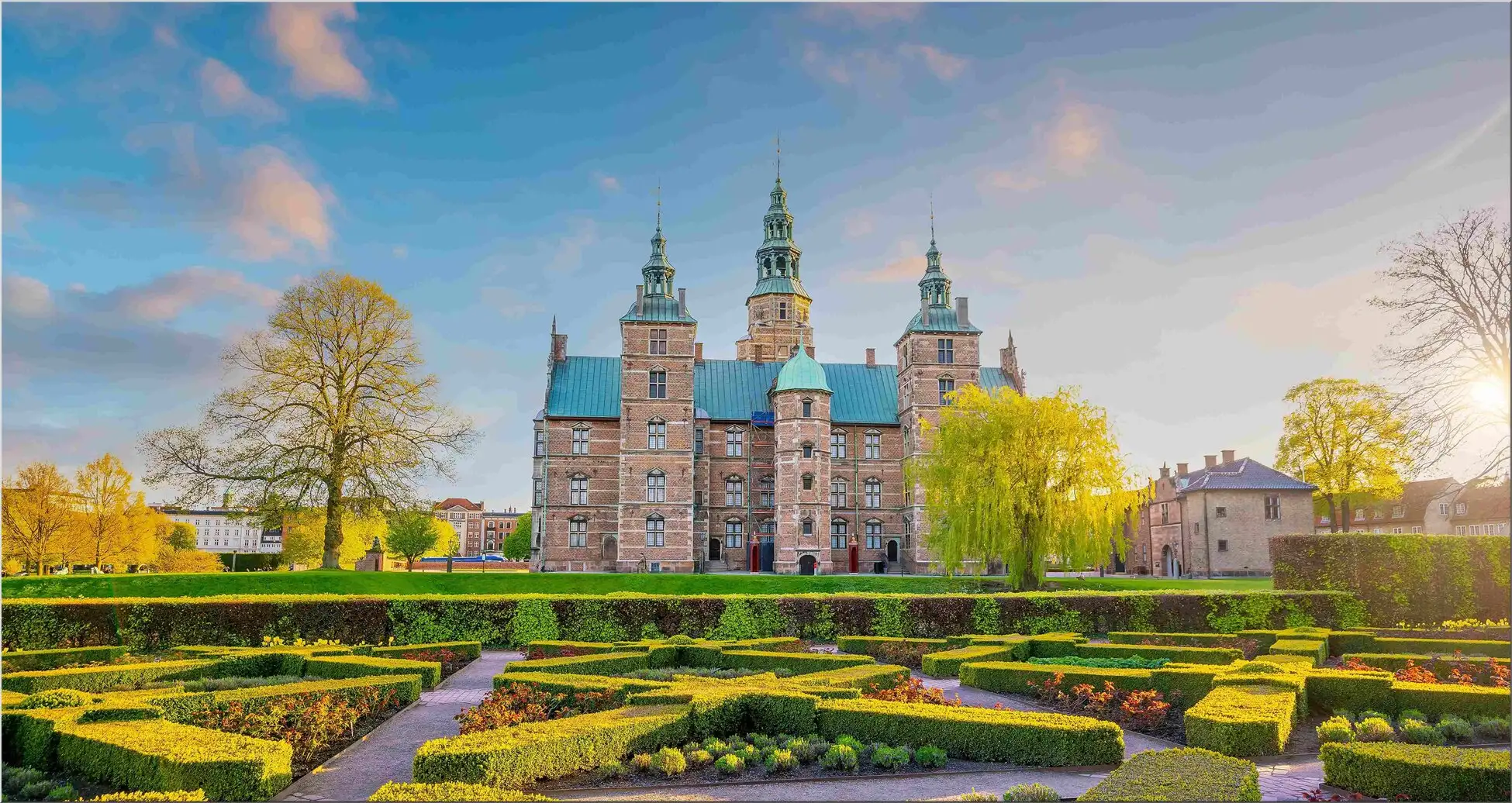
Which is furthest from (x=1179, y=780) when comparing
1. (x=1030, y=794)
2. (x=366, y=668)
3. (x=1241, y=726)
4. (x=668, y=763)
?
(x=366, y=668)

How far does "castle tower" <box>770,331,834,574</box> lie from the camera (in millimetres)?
51812

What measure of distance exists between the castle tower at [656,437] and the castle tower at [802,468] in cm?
508

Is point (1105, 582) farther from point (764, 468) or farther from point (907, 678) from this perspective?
point (907, 678)

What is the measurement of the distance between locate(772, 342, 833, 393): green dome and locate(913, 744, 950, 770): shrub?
140 ft

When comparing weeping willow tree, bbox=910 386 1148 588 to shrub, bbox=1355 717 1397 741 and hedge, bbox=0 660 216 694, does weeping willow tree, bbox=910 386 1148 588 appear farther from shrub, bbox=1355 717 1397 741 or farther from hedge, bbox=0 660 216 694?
hedge, bbox=0 660 216 694

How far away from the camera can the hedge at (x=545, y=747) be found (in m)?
8.62

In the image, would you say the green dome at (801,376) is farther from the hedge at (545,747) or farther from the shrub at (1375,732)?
the hedge at (545,747)

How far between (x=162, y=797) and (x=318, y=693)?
522 centimetres

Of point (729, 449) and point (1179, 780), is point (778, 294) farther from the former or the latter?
point (1179, 780)

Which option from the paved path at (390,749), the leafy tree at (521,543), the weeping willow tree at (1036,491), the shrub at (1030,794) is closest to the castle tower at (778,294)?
the weeping willow tree at (1036,491)

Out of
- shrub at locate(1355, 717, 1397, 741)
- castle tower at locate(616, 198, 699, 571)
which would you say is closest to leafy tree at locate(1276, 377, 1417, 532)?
castle tower at locate(616, 198, 699, 571)

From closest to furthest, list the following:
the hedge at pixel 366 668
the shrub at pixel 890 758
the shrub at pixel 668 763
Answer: the shrub at pixel 668 763
the shrub at pixel 890 758
the hedge at pixel 366 668

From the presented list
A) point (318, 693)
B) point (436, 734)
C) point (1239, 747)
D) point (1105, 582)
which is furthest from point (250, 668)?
point (1105, 582)

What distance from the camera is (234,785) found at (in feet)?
27.7
